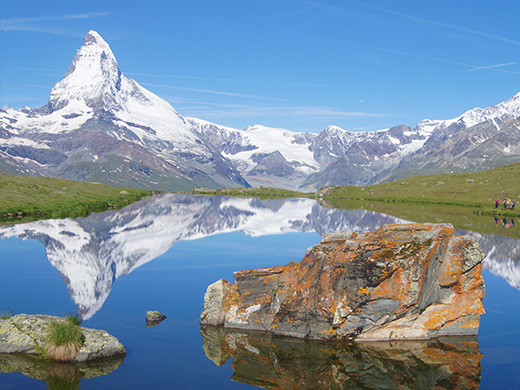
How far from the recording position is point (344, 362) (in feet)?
70.2

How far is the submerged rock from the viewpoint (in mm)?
21141

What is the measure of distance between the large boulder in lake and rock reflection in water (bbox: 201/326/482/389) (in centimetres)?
81

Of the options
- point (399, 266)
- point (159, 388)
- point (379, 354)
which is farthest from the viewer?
point (399, 266)

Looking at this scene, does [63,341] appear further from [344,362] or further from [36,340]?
[344,362]

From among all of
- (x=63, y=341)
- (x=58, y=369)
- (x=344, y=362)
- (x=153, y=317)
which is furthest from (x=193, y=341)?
(x=344, y=362)

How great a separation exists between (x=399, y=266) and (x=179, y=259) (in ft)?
86.4

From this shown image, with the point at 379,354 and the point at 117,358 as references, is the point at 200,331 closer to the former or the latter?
the point at 117,358

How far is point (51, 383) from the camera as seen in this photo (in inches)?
736

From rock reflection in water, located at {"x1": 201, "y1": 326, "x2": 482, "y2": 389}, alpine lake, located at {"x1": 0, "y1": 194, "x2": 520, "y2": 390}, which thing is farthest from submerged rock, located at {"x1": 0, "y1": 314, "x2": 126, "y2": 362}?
rock reflection in water, located at {"x1": 201, "y1": 326, "x2": 482, "y2": 389}

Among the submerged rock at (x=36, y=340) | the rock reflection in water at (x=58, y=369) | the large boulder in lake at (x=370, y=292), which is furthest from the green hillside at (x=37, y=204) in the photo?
the large boulder in lake at (x=370, y=292)

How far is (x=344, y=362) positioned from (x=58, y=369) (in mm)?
12232

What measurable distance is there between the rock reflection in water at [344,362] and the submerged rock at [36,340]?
15.0ft

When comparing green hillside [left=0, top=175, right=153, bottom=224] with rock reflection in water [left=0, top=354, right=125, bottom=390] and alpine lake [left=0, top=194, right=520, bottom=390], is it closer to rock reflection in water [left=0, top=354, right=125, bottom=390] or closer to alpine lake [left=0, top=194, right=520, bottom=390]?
alpine lake [left=0, top=194, right=520, bottom=390]

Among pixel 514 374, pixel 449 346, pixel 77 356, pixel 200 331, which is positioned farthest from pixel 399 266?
pixel 77 356
